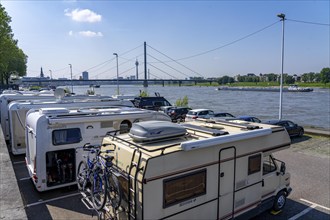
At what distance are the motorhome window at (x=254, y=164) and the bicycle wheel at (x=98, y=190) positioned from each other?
3.22 meters

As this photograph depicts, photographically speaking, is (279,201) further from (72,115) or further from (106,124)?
(72,115)

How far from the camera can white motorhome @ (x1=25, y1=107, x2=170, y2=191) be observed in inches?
312

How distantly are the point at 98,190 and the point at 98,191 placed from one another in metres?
0.02

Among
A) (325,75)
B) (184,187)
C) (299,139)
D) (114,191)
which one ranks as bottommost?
(299,139)

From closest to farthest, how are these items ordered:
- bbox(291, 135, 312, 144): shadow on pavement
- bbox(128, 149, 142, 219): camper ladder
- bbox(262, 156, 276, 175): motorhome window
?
bbox(128, 149, 142, 219): camper ladder, bbox(262, 156, 276, 175): motorhome window, bbox(291, 135, 312, 144): shadow on pavement

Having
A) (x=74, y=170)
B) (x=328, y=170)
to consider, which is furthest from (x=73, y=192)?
(x=328, y=170)

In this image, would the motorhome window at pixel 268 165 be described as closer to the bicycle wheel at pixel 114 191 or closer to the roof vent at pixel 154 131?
the roof vent at pixel 154 131

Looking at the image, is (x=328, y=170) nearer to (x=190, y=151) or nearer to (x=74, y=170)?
(x=190, y=151)

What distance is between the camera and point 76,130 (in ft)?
27.8

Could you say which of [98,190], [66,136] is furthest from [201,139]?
[66,136]

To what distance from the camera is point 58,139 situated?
8172 millimetres

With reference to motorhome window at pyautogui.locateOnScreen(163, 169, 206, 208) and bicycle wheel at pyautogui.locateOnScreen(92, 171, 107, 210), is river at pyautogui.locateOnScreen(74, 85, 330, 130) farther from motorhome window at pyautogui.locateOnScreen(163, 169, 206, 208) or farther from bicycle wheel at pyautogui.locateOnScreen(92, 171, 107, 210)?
bicycle wheel at pyautogui.locateOnScreen(92, 171, 107, 210)

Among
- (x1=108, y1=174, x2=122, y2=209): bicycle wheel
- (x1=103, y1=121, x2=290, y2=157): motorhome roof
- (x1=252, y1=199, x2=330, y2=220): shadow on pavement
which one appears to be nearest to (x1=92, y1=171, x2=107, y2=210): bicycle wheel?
(x1=108, y1=174, x2=122, y2=209): bicycle wheel

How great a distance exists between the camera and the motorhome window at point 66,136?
8130 millimetres
